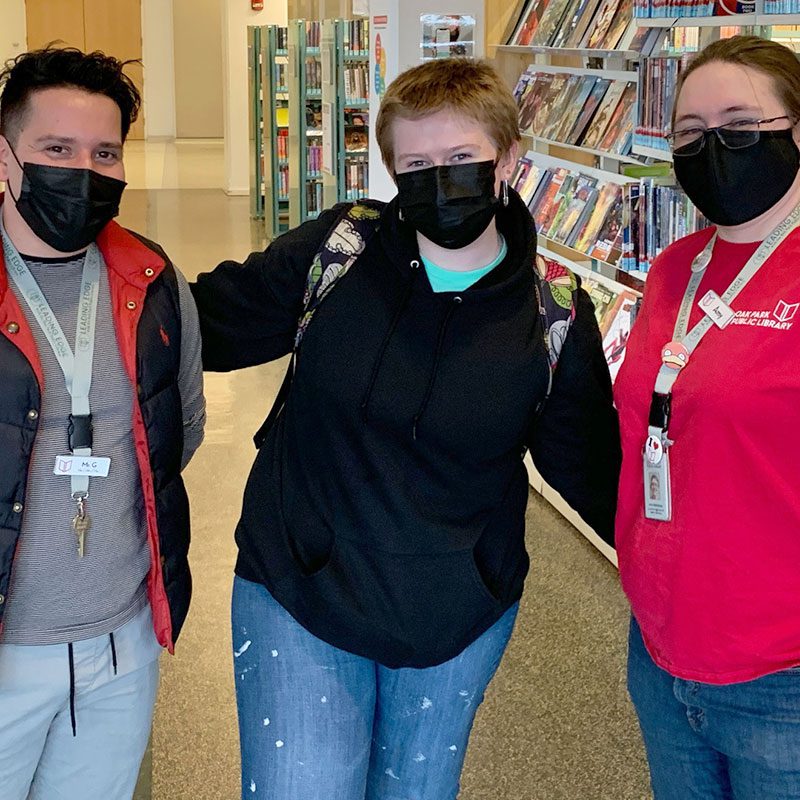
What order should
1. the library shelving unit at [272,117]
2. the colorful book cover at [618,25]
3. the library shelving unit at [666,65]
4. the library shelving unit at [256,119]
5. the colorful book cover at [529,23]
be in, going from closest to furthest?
1. the library shelving unit at [666,65]
2. the colorful book cover at [618,25]
3. the colorful book cover at [529,23]
4. the library shelving unit at [272,117]
5. the library shelving unit at [256,119]

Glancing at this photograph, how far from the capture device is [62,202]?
5.78 ft

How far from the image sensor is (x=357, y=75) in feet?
29.9

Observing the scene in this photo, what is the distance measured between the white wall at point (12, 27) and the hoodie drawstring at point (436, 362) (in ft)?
72.0

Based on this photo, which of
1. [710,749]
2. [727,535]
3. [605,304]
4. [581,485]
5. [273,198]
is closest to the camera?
[727,535]

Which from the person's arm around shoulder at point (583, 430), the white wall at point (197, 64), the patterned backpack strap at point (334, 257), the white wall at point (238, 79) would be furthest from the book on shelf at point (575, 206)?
the white wall at point (197, 64)

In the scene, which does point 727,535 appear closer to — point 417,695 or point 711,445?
point 711,445

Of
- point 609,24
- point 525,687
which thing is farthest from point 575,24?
point 525,687

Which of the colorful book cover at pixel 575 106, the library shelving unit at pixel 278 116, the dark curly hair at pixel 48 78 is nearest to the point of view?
the dark curly hair at pixel 48 78

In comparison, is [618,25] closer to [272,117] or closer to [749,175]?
[749,175]

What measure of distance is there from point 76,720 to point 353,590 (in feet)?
1.62

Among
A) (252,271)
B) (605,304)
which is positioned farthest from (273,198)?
(252,271)

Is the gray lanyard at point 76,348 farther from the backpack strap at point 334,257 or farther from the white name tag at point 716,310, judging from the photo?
the white name tag at point 716,310

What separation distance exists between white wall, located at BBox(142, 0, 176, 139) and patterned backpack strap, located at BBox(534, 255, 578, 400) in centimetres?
2171

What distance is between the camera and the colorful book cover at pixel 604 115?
15.8ft
